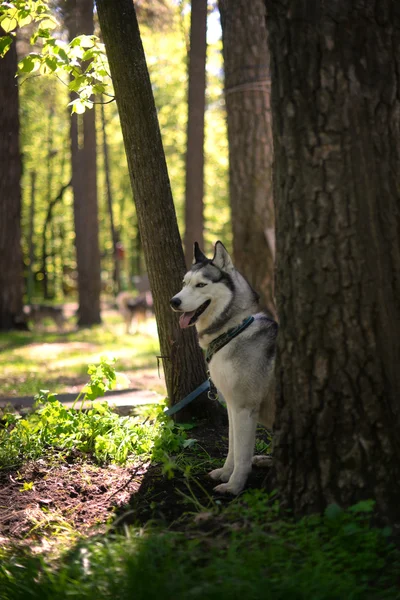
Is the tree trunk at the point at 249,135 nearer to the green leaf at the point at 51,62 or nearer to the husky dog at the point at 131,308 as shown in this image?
the green leaf at the point at 51,62

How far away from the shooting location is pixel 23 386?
35.5 feet

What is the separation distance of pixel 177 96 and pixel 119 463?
26.7 meters

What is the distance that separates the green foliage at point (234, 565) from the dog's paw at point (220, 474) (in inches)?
43.1

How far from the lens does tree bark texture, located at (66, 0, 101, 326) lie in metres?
18.6

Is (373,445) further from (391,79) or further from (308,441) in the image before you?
(391,79)

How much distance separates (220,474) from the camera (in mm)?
4922

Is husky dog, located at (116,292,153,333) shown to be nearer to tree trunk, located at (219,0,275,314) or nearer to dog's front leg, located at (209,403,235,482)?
tree trunk, located at (219,0,275,314)

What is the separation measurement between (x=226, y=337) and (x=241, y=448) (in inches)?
31.2

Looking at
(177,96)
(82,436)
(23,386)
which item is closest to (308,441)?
(82,436)

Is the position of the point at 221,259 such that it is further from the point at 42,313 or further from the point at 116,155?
the point at 116,155

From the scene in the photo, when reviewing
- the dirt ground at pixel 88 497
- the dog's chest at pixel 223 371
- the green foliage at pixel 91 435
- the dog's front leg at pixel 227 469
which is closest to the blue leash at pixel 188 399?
the green foliage at pixel 91 435

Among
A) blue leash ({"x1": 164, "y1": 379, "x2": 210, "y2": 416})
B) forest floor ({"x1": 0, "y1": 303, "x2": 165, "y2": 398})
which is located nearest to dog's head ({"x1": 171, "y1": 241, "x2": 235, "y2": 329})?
blue leash ({"x1": 164, "y1": 379, "x2": 210, "y2": 416})

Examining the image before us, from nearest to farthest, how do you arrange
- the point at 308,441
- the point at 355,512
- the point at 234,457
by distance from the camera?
the point at 355,512
the point at 308,441
the point at 234,457

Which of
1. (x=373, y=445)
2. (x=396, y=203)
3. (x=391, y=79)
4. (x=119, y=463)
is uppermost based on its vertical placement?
(x=391, y=79)
